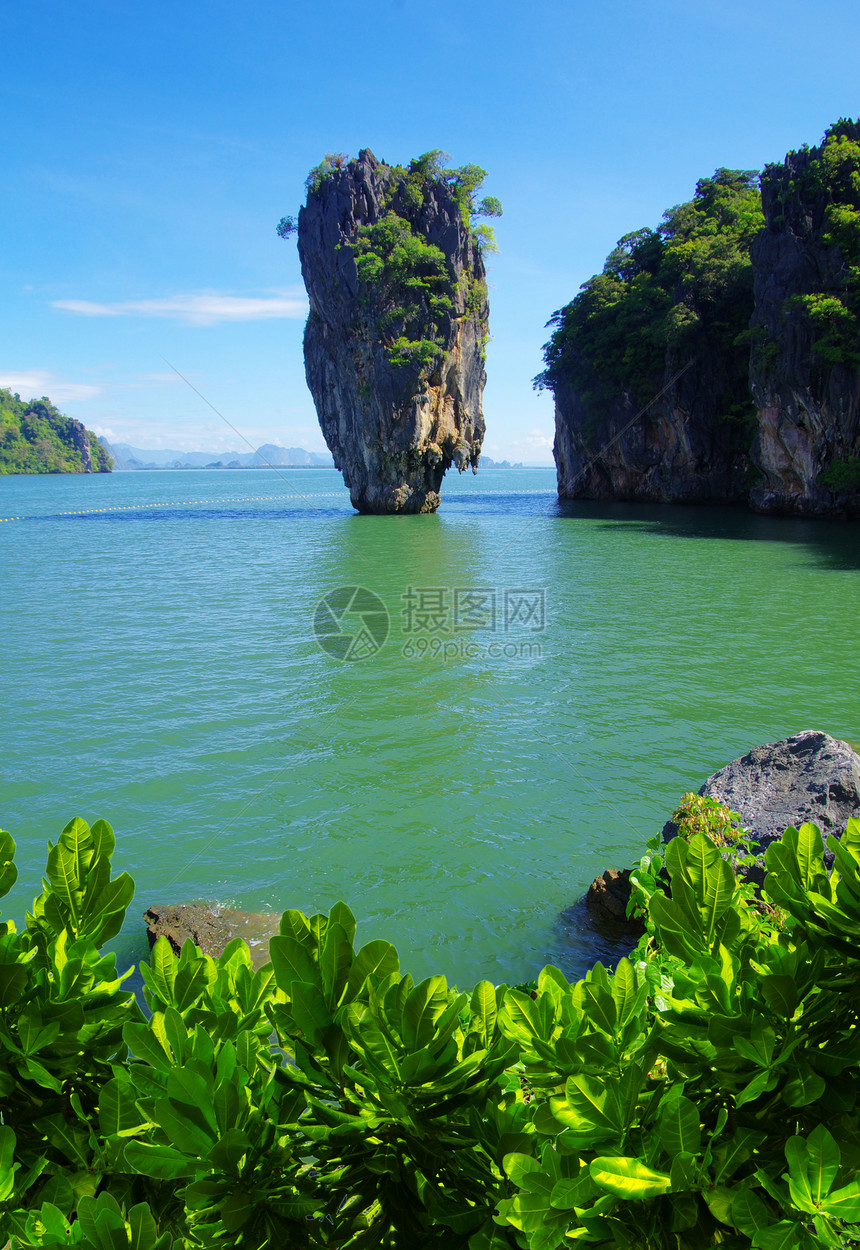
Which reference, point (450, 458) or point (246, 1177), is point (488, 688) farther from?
point (450, 458)

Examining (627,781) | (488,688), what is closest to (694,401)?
(488,688)

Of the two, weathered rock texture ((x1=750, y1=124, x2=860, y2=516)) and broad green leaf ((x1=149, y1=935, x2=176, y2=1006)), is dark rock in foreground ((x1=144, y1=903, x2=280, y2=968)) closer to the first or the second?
broad green leaf ((x1=149, y1=935, x2=176, y2=1006))

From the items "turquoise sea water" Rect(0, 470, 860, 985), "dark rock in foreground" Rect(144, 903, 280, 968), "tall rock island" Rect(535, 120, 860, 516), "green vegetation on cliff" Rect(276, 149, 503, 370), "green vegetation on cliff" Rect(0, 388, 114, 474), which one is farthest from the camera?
"green vegetation on cliff" Rect(0, 388, 114, 474)

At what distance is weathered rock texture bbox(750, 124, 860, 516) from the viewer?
28172 mm

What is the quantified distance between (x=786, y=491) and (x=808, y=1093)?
120ft

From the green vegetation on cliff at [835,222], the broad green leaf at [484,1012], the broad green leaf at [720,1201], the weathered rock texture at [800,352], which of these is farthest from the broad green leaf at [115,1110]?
the weathered rock texture at [800,352]

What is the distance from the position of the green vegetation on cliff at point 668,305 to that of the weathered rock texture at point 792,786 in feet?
106

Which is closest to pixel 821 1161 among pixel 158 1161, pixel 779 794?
pixel 158 1161

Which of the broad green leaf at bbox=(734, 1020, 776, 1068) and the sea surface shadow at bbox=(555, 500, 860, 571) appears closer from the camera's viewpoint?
the broad green leaf at bbox=(734, 1020, 776, 1068)

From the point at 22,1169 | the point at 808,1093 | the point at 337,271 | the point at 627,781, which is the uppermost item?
the point at 337,271

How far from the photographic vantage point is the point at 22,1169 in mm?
1166

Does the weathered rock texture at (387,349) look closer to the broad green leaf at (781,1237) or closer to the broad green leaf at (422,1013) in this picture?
the broad green leaf at (422,1013)

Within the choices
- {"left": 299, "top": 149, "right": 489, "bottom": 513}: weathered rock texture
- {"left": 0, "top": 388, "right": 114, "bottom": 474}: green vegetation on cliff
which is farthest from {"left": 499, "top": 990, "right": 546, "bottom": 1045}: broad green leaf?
{"left": 0, "top": 388, "right": 114, "bottom": 474}: green vegetation on cliff

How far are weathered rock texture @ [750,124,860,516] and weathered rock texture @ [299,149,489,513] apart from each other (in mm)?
14382
